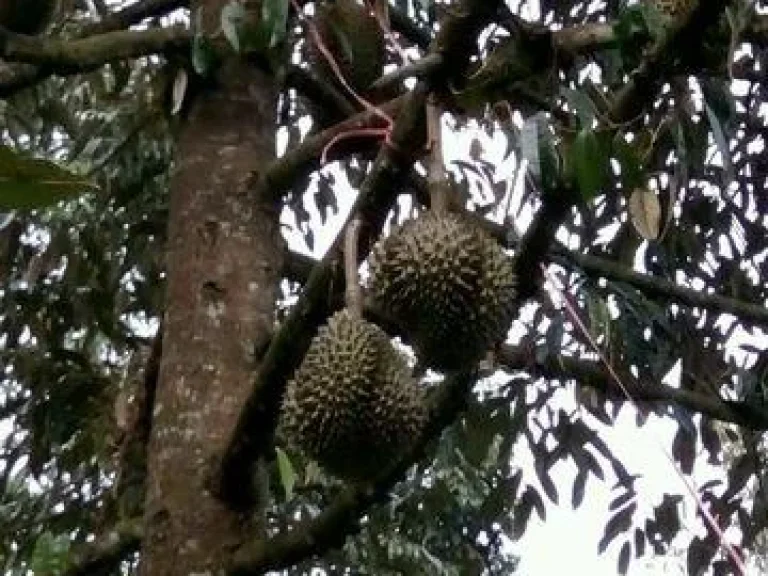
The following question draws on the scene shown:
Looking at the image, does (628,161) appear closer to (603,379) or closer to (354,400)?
(354,400)

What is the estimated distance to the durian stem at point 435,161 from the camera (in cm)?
104

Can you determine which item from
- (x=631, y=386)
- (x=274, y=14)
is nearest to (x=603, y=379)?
(x=631, y=386)

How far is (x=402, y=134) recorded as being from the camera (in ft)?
3.41

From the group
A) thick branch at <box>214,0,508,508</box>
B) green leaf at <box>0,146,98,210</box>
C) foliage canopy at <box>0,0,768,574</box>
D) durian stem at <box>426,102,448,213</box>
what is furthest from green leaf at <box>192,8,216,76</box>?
green leaf at <box>0,146,98,210</box>

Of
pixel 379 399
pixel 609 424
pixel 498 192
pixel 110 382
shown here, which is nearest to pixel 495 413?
pixel 609 424

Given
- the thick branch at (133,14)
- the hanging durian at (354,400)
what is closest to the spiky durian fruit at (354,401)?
the hanging durian at (354,400)

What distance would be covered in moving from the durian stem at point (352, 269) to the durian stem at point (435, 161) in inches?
2.4

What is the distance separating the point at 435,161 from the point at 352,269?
122mm

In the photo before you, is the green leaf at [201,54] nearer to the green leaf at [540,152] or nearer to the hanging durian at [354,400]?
the hanging durian at [354,400]

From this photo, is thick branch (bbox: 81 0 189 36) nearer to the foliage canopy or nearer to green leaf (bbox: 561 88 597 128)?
the foliage canopy

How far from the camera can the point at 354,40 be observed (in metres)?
1.72

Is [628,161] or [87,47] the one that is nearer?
[628,161]

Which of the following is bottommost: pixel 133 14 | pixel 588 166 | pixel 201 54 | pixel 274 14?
pixel 588 166

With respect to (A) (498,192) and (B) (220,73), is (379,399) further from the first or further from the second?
(A) (498,192)
